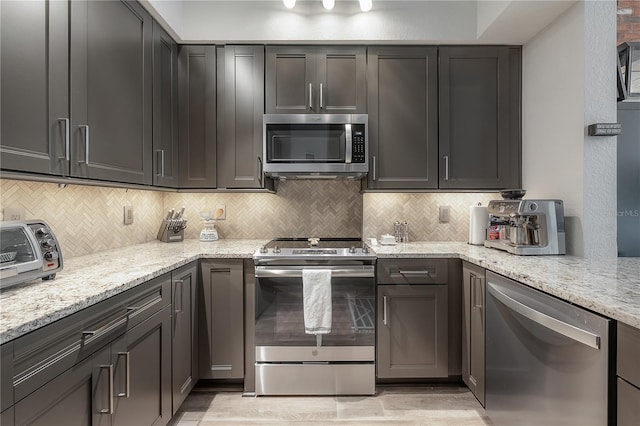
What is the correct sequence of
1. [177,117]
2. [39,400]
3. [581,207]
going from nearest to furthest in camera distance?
[39,400] < [581,207] < [177,117]

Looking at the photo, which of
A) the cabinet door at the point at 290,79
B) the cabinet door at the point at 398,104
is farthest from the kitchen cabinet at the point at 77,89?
the cabinet door at the point at 398,104

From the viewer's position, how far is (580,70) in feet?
6.21

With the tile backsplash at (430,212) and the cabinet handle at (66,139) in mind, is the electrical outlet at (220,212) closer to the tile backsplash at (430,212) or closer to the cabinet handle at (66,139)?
the tile backsplash at (430,212)

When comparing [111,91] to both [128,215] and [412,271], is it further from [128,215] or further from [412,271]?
[412,271]

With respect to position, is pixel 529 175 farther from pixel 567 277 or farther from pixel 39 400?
pixel 39 400

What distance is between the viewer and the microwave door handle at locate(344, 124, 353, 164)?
2.36m

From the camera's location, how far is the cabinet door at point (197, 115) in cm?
252

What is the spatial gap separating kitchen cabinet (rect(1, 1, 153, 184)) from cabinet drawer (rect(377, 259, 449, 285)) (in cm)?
163

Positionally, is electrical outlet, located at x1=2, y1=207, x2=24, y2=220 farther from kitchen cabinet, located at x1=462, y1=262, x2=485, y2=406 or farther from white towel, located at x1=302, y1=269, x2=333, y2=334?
kitchen cabinet, located at x1=462, y1=262, x2=485, y2=406

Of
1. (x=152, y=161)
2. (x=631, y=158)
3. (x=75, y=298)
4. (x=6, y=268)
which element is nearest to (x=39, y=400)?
(x=75, y=298)

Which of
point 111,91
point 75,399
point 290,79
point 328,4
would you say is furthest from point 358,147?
point 75,399

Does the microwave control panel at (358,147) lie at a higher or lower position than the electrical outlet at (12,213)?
higher

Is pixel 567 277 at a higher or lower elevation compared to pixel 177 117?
lower

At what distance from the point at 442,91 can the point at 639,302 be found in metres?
1.94
